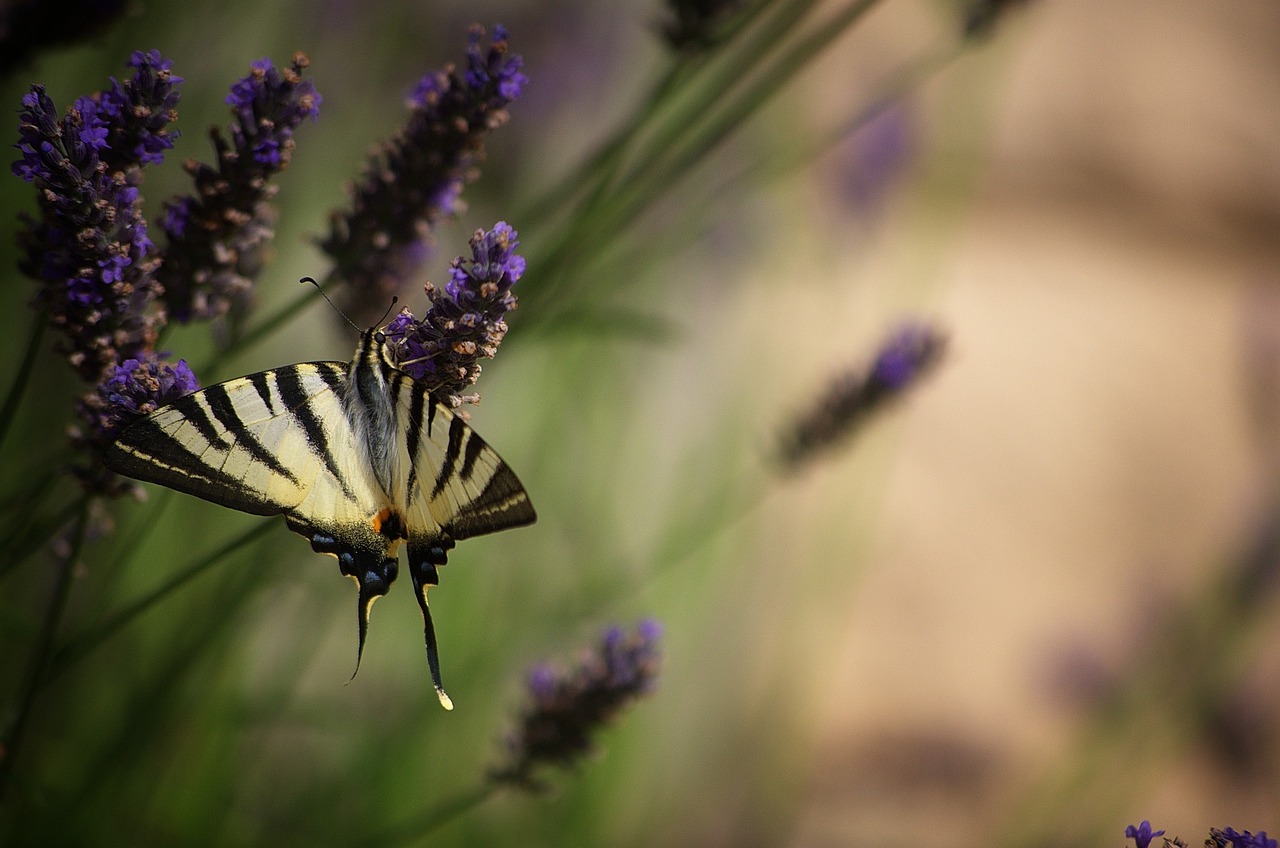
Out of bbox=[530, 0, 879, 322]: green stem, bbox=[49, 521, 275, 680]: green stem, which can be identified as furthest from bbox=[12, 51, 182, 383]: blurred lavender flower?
bbox=[530, 0, 879, 322]: green stem

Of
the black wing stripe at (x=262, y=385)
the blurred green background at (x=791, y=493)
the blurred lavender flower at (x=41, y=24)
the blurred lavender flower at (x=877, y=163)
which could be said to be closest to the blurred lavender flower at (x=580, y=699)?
the blurred green background at (x=791, y=493)

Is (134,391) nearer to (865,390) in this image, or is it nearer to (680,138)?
(680,138)

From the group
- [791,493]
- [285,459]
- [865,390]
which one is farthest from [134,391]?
[791,493]

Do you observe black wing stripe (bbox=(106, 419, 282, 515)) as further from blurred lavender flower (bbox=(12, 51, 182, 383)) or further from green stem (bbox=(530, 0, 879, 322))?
green stem (bbox=(530, 0, 879, 322))

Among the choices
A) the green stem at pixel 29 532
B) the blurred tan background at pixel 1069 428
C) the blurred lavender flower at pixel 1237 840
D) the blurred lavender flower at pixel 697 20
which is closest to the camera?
the blurred lavender flower at pixel 1237 840

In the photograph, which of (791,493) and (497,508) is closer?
(497,508)

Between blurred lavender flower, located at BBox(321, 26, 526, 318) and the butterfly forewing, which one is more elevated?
blurred lavender flower, located at BBox(321, 26, 526, 318)

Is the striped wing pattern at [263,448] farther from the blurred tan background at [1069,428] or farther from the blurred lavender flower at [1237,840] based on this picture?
the blurred tan background at [1069,428]
